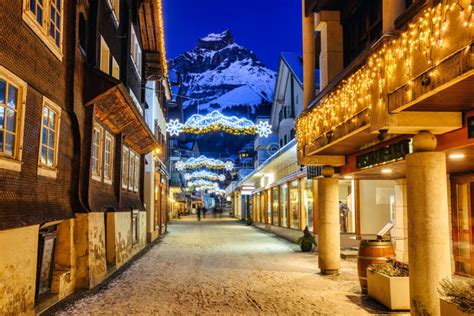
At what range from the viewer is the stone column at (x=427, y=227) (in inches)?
310

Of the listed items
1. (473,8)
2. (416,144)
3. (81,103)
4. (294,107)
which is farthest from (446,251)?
(294,107)

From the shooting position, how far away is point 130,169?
20.2 metres

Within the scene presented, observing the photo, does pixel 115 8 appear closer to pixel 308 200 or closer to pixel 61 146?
pixel 61 146

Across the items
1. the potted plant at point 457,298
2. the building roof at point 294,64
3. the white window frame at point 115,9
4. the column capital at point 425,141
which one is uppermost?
the building roof at point 294,64

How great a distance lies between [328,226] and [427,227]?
6.42 meters

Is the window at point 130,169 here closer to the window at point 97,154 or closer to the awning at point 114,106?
the awning at point 114,106

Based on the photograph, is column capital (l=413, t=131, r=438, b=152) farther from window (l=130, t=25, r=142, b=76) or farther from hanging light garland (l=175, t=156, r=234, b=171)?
hanging light garland (l=175, t=156, r=234, b=171)

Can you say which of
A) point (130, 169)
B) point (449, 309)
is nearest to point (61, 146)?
point (449, 309)

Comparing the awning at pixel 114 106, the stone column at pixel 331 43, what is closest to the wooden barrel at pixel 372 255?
the stone column at pixel 331 43

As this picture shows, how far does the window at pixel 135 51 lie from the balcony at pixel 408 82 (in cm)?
1154

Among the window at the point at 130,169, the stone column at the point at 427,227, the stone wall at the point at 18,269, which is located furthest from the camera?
the window at the point at 130,169

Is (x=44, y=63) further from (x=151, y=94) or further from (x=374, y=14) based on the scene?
(x=151, y=94)

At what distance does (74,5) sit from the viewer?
432 inches

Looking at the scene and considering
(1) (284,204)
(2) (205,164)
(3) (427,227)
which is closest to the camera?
(3) (427,227)
